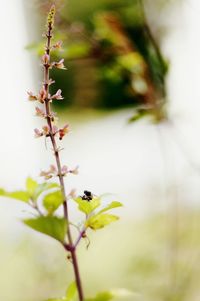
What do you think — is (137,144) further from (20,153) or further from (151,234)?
(151,234)

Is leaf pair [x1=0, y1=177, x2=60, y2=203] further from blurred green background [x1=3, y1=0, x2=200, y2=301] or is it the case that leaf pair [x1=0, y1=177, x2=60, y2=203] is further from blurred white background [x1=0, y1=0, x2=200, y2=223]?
blurred white background [x1=0, y1=0, x2=200, y2=223]

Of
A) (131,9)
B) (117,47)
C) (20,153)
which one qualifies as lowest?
(117,47)

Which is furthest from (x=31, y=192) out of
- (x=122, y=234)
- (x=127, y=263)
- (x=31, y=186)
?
(x=122, y=234)

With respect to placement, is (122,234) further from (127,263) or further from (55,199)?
(55,199)

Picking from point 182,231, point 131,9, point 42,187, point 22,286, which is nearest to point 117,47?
point 131,9

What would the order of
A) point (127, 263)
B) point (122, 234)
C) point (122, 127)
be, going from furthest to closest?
point (122, 234) → point (122, 127) → point (127, 263)
